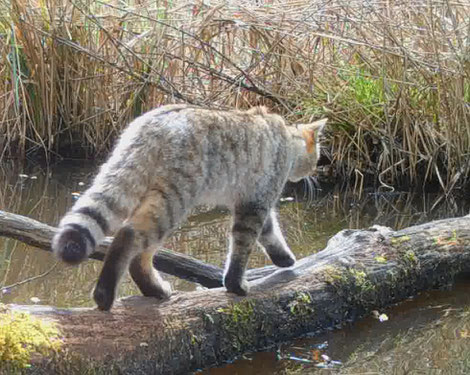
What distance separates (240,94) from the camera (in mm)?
8062

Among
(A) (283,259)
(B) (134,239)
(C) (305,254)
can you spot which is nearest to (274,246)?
(A) (283,259)

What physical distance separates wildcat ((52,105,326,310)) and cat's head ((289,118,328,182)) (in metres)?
0.29

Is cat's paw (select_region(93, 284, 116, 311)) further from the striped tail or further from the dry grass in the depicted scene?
the dry grass

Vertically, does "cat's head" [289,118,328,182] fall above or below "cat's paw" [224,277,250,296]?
above

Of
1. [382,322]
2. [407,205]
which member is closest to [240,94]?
[407,205]

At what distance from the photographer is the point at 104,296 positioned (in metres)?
3.53

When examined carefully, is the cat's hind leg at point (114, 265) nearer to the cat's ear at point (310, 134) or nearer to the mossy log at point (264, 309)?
the mossy log at point (264, 309)

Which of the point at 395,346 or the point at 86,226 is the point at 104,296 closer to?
the point at 86,226

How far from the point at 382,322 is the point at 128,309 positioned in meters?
1.61

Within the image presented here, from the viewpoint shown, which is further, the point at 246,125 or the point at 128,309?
the point at 246,125

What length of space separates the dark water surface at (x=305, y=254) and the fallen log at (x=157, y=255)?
56 cm

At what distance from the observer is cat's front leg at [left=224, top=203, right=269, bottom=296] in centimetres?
413

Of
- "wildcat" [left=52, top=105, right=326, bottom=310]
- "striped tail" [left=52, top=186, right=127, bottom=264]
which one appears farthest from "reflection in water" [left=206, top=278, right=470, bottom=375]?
"striped tail" [left=52, top=186, right=127, bottom=264]

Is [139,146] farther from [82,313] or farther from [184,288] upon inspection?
[184,288]
